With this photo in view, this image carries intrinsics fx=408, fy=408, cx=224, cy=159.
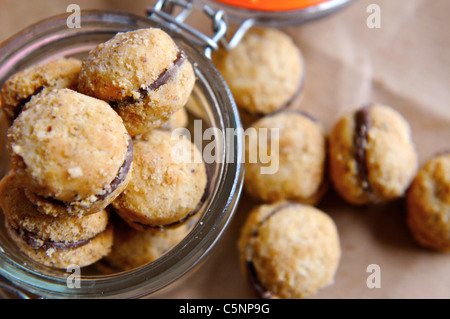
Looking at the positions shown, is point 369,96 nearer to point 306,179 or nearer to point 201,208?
point 306,179

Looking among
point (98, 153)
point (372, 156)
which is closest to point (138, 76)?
point (98, 153)

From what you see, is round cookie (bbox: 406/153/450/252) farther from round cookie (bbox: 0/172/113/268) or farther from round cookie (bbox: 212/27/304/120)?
round cookie (bbox: 0/172/113/268)

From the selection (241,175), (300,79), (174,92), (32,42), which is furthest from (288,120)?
(32,42)

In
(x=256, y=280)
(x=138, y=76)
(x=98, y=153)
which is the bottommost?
(x=256, y=280)

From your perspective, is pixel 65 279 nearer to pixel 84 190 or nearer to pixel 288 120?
pixel 84 190

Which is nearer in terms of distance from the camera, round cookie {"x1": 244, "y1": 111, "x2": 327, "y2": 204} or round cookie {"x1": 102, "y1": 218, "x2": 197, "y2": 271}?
round cookie {"x1": 102, "y1": 218, "x2": 197, "y2": 271}

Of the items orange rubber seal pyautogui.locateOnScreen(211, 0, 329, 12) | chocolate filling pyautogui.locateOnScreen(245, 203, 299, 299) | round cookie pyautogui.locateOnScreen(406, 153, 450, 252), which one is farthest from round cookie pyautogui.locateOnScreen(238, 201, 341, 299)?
orange rubber seal pyautogui.locateOnScreen(211, 0, 329, 12)

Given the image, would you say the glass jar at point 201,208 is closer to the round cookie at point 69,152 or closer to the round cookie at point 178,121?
the round cookie at point 178,121
